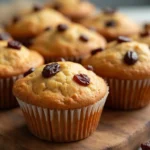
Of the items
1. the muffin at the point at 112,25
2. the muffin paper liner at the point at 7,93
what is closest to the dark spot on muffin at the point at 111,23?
the muffin at the point at 112,25

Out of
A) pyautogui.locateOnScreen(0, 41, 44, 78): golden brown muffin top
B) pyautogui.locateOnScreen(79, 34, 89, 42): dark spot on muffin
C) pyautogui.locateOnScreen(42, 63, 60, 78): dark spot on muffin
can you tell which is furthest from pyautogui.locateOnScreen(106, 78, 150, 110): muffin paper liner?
pyautogui.locateOnScreen(79, 34, 89, 42): dark spot on muffin

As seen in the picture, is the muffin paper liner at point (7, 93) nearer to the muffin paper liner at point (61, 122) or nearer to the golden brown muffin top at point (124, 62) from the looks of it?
the muffin paper liner at point (61, 122)

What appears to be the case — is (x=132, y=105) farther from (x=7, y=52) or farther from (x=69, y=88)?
(x=7, y=52)

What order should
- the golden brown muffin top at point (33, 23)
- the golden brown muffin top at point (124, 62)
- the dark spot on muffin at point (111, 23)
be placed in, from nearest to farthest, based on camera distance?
the golden brown muffin top at point (124, 62) → the golden brown muffin top at point (33, 23) → the dark spot on muffin at point (111, 23)

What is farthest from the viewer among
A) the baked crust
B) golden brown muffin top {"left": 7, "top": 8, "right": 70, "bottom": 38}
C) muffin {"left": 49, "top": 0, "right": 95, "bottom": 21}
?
muffin {"left": 49, "top": 0, "right": 95, "bottom": 21}

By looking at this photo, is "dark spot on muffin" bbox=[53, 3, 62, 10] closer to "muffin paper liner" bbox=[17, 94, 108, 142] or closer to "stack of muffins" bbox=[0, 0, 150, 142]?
"stack of muffins" bbox=[0, 0, 150, 142]

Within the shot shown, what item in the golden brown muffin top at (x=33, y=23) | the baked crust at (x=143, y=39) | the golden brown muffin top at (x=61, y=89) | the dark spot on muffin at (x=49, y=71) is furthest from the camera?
the golden brown muffin top at (x=33, y=23)

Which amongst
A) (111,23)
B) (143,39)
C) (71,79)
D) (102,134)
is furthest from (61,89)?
(111,23)

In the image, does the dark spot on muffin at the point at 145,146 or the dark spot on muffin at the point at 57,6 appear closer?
the dark spot on muffin at the point at 145,146

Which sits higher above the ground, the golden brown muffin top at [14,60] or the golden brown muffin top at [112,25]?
the golden brown muffin top at [14,60]
